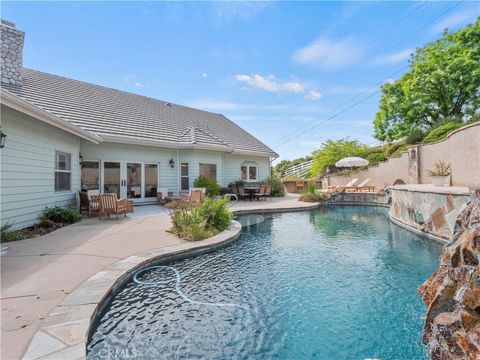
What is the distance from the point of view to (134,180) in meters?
11.9

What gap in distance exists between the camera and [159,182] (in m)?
12.6

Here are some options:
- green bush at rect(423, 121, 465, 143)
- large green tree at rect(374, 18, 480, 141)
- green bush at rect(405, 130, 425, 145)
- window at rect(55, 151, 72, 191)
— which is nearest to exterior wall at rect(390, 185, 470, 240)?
green bush at rect(423, 121, 465, 143)

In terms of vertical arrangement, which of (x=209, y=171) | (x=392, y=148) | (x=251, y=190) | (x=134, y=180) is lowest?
(x=251, y=190)

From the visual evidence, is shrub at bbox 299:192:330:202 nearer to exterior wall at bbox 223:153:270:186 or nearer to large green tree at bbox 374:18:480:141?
exterior wall at bbox 223:153:270:186

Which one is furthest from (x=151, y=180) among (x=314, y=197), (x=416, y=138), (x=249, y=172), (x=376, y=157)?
(x=376, y=157)

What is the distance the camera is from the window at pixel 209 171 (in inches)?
533

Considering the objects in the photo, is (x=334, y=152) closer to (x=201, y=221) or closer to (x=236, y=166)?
(x=236, y=166)

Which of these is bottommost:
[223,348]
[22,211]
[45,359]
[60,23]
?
[223,348]

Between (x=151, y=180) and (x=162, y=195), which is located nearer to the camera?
(x=162, y=195)

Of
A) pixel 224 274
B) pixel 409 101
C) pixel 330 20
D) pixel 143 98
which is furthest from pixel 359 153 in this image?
pixel 224 274

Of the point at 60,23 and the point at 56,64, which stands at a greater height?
the point at 56,64

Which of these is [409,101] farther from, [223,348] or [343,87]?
[223,348]

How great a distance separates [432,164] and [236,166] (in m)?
10.3

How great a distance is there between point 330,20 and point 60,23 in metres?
11.1
